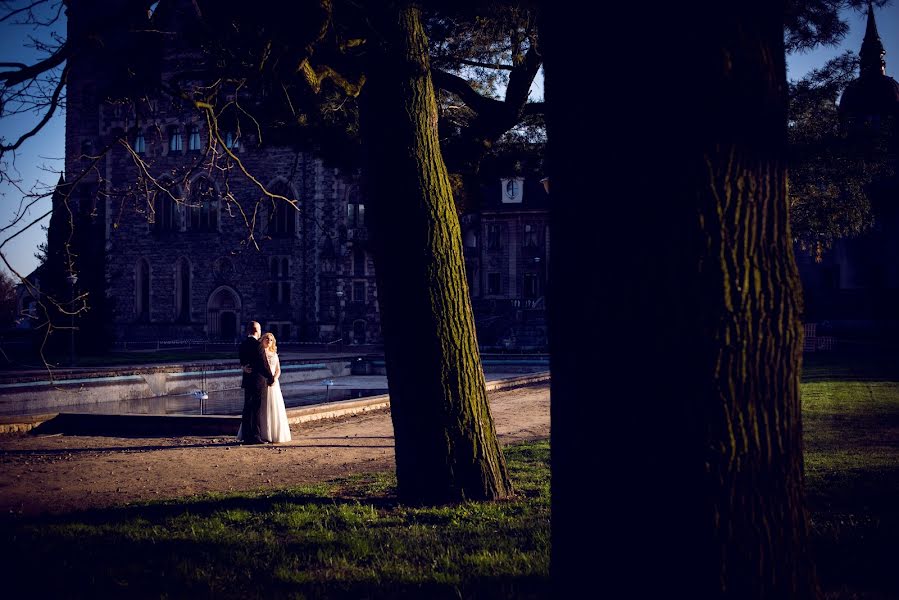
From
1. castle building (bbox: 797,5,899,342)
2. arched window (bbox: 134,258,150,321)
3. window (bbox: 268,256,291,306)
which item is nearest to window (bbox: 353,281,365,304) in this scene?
window (bbox: 268,256,291,306)

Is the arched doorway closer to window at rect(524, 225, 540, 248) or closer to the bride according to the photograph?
window at rect(524, 225, 540, 248)

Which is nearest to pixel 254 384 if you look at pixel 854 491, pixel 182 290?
pixel 854 491

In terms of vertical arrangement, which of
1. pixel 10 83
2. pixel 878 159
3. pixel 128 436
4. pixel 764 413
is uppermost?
pixel 878 159

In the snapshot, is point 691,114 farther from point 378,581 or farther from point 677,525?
point 378,581

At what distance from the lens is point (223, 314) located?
52688mm

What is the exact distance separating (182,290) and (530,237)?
24.1 metres

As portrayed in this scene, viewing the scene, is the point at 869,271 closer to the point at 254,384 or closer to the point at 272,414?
the point at 272,414

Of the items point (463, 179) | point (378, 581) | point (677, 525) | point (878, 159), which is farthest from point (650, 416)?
point (878, 159)

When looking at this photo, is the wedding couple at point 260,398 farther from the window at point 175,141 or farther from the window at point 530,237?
the window at point 175,141

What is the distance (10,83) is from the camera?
18.7 ft

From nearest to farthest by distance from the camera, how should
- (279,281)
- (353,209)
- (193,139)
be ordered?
(353,209)
(279,281)
(193,139)

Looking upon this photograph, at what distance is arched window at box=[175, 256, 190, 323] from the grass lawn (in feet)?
160

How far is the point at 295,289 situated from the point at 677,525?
49940 millimetres

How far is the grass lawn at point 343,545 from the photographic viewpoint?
4.00 metres
